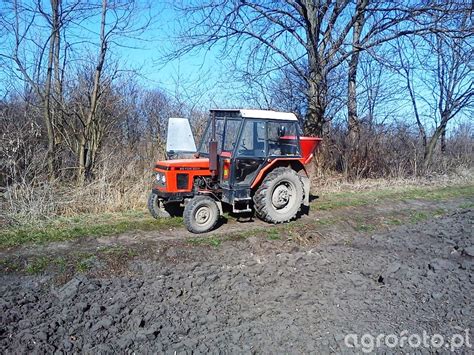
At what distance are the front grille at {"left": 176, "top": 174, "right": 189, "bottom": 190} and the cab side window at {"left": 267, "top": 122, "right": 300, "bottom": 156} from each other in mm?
1549

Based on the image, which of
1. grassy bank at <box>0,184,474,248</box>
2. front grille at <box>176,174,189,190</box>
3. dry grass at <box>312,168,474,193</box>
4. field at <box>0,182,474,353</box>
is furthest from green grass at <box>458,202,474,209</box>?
front grille at <box>176,174,189,190</box>

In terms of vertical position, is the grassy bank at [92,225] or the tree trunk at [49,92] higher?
the tree trunk at [49,92]

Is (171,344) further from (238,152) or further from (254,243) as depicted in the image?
(238,152)

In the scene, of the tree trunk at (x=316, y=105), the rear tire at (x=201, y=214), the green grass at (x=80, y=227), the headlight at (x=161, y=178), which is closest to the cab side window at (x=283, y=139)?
the rear tire at (x=201, y=214)

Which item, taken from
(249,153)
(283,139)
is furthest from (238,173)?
(283,139)

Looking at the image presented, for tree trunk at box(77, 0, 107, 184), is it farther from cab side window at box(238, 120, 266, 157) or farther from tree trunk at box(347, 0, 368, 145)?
tree trunk at box(347, 0, 368, 145)

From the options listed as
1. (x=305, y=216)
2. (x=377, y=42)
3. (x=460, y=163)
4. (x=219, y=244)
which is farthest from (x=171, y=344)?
(x=460, y=163)

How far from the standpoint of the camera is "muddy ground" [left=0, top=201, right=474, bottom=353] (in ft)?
11.3

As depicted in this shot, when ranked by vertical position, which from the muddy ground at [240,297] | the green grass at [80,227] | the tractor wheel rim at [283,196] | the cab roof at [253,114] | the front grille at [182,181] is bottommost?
the muddy ground at [240,297]

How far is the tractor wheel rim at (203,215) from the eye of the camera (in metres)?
6.30

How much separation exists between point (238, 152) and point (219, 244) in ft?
5.28

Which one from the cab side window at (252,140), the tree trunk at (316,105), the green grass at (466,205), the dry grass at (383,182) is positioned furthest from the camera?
the tree trunk at (316,105)

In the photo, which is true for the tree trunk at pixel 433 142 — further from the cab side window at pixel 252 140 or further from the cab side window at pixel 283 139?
the cab side window at pixel 252 140

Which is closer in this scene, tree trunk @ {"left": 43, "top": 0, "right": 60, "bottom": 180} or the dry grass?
tree trunk @ {"left": 43, "top": 0, "right": 60, "bottom": 180}
